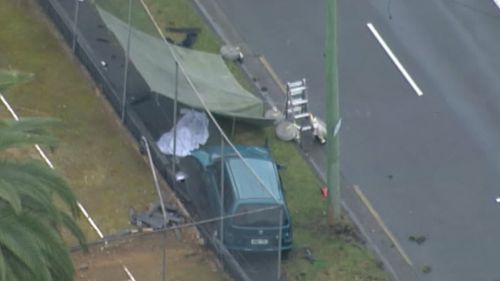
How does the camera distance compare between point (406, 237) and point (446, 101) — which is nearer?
point (406, 237)

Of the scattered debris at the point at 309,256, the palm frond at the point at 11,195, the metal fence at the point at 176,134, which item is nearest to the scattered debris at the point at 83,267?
the metal fence at the point at 176,134

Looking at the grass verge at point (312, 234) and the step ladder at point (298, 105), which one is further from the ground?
the step ladder at point (298, 105)

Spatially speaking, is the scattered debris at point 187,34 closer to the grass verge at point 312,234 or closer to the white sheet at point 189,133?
the grass verge at point 312,234

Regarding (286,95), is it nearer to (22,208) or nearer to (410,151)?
(410,151)

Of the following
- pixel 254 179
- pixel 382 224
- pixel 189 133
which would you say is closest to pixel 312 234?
pixel 382 224

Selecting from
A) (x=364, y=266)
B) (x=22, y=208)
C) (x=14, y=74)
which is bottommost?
(x=364, y=266)

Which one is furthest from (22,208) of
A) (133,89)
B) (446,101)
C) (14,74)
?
(446,101)
